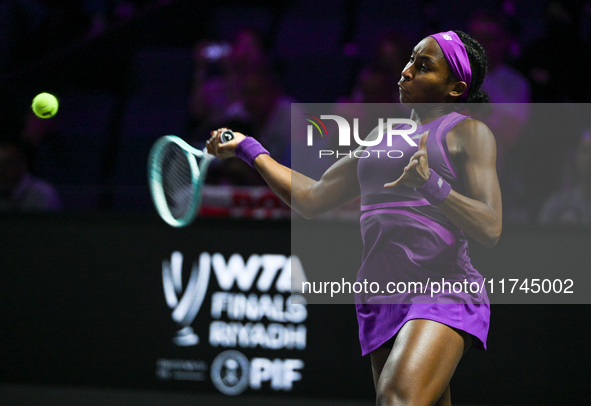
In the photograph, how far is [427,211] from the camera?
213cm

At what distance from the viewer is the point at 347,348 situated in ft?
14.0

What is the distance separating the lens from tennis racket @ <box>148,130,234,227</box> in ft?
8.71

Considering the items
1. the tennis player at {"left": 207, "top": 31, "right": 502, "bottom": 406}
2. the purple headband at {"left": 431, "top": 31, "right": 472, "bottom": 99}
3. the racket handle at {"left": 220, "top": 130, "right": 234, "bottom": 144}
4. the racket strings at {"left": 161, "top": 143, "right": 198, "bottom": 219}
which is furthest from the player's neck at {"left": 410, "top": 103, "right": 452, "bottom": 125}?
the racket strings at {"left": 161, "top": 143, "right": 198, "bottom": 219}

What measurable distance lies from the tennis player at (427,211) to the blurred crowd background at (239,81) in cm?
216

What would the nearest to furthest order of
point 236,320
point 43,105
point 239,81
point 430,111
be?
1. point 430,111
2. point 43,105
3. point 236,320
4. point 239,81

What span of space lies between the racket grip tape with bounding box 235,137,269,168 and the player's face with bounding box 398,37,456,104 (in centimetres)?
53

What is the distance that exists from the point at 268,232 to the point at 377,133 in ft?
6.80

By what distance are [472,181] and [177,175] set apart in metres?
1.72

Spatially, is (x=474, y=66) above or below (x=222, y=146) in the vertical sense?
above

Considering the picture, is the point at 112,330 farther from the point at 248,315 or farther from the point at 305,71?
the point at 305,71

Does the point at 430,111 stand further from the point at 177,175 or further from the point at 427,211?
the point at 177,175

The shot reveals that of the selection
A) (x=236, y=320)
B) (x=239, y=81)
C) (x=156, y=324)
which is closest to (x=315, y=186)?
(x=236, y=320)

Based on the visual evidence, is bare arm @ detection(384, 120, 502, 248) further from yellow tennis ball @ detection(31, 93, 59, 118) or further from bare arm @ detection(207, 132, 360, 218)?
yellow tennis ball @ detection(31, 93, 59, 118)

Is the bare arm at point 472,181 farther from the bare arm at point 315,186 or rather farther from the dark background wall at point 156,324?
the dark background wall at point 156,324
